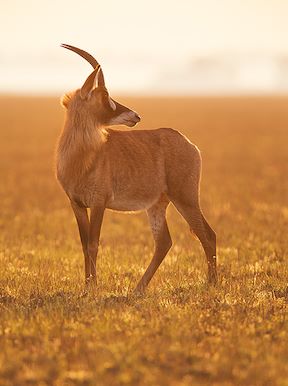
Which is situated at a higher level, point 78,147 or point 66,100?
point 66,100

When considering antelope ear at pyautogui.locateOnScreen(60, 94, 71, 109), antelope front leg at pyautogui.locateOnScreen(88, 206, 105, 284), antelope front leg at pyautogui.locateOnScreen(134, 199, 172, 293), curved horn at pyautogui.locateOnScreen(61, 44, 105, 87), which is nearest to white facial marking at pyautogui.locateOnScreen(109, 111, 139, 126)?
curved horn at pyautogui.locateOnScreen(61, 44, 105, 87)

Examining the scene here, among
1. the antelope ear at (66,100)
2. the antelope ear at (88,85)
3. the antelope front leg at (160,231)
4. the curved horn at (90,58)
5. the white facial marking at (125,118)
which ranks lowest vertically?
the antelope front leg at (160,231)

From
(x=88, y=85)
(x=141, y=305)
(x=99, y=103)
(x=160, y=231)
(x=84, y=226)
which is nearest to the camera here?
(x=141, y=305)

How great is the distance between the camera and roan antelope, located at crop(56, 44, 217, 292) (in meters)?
8.84

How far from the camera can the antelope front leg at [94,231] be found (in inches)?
346

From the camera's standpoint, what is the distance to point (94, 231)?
29.0 feet

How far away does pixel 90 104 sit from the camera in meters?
8.91

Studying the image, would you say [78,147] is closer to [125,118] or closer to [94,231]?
[125,118]

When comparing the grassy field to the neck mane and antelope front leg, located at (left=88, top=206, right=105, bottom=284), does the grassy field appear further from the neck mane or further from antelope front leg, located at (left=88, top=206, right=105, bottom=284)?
the neck mane

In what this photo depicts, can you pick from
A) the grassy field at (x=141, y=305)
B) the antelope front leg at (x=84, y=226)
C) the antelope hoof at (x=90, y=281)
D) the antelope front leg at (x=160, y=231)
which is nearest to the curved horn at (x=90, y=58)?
the antelope front leg at (x=84, y=226)

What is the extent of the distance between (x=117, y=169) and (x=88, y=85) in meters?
1.09

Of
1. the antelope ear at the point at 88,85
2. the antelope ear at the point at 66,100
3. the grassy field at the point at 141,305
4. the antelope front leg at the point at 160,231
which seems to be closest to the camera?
the grassy field at the point at 141,305

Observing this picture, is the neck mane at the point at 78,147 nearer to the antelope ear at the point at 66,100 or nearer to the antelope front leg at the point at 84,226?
the antelope ear at the point at 66,100

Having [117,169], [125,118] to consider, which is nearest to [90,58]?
[125,118]
